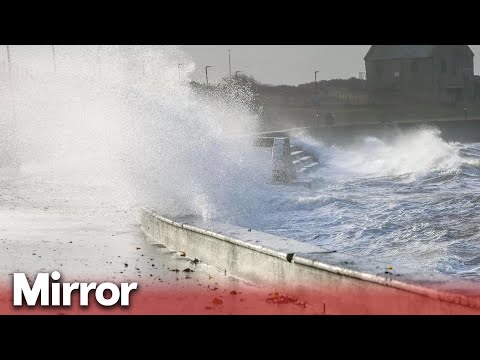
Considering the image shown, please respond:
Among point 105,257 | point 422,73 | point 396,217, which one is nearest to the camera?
point 105,257

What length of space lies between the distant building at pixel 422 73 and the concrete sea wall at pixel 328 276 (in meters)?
73.1

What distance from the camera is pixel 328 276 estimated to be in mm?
5516

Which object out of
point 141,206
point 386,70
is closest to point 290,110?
point 386,70

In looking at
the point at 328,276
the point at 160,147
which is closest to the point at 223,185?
the point at 160,147

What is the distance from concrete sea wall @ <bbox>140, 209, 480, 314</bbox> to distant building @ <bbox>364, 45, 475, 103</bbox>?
7309cm

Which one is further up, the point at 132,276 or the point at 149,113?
the point at 149,113

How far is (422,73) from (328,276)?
75.8 meters

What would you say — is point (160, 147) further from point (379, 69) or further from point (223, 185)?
point (379, 69)

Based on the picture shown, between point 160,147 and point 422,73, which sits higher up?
point 422,73

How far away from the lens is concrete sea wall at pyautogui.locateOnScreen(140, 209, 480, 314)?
15.2ft

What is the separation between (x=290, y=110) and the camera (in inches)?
2968
